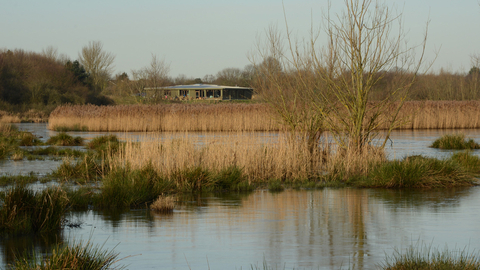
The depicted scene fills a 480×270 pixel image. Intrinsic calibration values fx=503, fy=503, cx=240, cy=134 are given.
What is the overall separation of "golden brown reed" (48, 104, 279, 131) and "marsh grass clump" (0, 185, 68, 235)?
75.0 ft

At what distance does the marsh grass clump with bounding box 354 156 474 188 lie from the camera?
11.8 metres

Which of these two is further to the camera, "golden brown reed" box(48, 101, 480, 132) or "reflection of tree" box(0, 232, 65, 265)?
"golden brown reed" box(48, 101, 480, 132)

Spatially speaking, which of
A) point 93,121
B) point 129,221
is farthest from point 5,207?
point 93,121

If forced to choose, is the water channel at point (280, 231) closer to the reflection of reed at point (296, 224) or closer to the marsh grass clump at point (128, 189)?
the reflection of reed at point (296, 224)

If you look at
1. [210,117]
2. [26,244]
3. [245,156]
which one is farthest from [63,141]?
[26,244]

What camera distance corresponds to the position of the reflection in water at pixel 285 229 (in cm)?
610

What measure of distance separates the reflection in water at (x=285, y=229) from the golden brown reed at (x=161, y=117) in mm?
20644

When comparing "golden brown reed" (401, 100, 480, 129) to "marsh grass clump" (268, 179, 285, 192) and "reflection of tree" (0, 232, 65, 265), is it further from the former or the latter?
"reflection of tree" (0, 232, 65, 265)

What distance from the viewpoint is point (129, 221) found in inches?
329

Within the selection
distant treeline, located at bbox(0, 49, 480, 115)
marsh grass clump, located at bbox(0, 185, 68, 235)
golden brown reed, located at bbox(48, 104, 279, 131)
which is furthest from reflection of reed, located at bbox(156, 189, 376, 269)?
distant treeline, located at bbox(0, 49, 480, 115)

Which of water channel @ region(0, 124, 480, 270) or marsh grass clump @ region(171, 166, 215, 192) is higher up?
marsh grass clump @ region(171, 166, 215, 192)

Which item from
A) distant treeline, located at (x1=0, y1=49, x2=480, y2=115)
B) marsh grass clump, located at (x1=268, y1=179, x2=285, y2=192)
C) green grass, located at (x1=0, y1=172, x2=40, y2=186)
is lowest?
marsh grass clump, located at (x1=268, y1=179, x2=285, y2=192)

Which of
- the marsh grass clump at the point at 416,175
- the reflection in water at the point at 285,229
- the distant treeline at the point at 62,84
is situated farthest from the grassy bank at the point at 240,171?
the distant treeline at the point at 62,84

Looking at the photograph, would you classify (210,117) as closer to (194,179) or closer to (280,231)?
(194,179)
